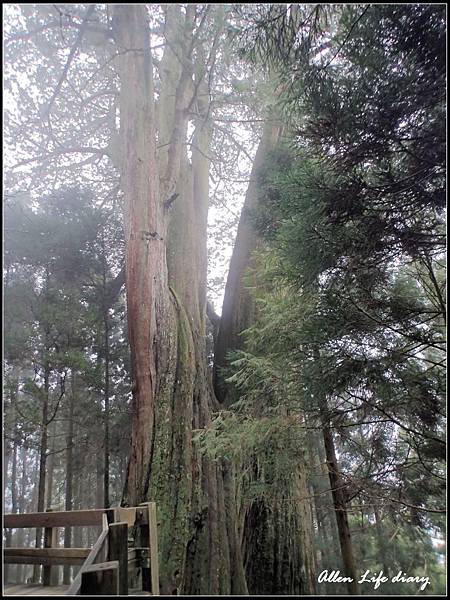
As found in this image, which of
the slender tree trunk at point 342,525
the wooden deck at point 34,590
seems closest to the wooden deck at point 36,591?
the wooden deck at point 34,590

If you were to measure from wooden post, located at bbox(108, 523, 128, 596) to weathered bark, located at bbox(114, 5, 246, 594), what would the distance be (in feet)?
5.10

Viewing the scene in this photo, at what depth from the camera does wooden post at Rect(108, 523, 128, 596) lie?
5.62 feet

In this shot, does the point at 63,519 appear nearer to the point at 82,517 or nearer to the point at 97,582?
the point at 82,517

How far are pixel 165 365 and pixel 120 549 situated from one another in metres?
2.08

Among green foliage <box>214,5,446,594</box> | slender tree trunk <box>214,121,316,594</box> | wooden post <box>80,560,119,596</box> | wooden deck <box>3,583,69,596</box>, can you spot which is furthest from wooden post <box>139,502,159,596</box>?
wooden post <box>80,560,119,596</box>

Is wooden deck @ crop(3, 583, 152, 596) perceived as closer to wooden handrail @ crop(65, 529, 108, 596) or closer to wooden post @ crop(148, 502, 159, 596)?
wooden post @ crop(148, 502, 159, 596)

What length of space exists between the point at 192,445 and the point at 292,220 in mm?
2252

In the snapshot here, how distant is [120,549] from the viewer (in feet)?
5.71

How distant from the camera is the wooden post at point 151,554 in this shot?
2.51 metres

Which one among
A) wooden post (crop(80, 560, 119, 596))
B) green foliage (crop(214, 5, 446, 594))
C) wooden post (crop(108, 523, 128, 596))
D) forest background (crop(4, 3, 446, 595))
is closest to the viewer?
wooden post (crop(80, 560, 119, 596))

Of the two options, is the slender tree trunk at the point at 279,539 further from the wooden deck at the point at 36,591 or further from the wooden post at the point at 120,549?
the wooden post at the point at 120,549

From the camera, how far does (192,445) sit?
358 centimetres

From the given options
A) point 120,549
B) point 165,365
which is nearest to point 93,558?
point 120,549

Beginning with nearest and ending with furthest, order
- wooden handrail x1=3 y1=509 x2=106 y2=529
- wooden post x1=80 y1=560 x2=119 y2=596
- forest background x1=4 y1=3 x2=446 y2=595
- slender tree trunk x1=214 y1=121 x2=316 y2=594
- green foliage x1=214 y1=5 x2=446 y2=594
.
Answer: wooden post x1=80 y1=560 x2=119 y2=596 → green foliage x1=214 y1=5 x2=446 y2=594 → forest background x1=4 y1=3 x2=446 y2=595 → wooden handrail x1=3 y1=509 x2=106 y2=529 → slender tree trunk x1=214 y1=121 x2=316 y2=594
